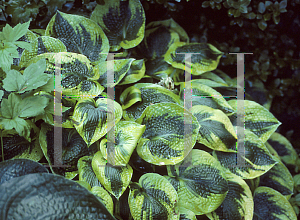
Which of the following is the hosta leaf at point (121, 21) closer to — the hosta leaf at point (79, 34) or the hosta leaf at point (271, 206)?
the hosta leaf at point (79, 34)

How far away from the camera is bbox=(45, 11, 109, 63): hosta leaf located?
2.58ft

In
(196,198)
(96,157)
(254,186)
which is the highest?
(96,157)

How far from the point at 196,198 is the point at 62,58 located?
0.59m

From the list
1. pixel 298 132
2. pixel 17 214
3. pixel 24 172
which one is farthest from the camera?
pixel 298 132

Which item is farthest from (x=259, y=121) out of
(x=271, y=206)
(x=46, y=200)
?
(x=46, y=200)

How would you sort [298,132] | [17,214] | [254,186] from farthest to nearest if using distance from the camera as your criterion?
1. [298,132]
2. [254,186]
3. [17,214]

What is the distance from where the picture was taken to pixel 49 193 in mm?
417

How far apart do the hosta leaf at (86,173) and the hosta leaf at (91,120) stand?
0.36 feet

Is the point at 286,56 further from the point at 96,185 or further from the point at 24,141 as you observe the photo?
the point at 24,141

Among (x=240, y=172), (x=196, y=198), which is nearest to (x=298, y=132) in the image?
(x=240, y=172)

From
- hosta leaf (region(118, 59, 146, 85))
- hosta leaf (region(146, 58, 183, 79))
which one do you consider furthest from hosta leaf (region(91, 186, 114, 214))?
hosta leaf (region(146, 58, 183, 79))

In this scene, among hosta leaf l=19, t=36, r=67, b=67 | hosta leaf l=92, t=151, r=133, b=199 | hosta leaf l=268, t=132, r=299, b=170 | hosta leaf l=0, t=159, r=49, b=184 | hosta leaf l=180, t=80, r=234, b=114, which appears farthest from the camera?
hosta leaf l=268, t=132, r=299, b=170

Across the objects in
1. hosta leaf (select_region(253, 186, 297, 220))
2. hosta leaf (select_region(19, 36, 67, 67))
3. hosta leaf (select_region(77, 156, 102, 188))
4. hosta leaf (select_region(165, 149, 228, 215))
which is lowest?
hosta leaf (select_region(253, 186, 297, 220))

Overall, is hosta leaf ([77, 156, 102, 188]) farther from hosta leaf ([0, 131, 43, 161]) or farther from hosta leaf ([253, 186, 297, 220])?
hosta leaf ([253, 186, 297, 220])
